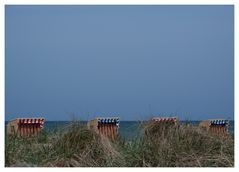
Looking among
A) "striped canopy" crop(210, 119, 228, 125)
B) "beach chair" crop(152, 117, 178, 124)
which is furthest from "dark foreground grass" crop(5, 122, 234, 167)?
"striped canopy" crop(210, 119, 228, 125)

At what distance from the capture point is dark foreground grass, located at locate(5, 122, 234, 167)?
5.39 m

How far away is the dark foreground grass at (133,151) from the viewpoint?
5.39 meters

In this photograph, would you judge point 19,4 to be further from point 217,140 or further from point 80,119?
point 217,140

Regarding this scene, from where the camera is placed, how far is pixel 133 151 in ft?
18.6

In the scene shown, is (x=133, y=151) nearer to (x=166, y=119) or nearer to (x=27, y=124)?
(x=166, y=119)

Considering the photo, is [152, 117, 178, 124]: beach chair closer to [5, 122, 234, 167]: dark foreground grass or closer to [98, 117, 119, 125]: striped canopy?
[5, 122, 234, 167]: dark foreground grass

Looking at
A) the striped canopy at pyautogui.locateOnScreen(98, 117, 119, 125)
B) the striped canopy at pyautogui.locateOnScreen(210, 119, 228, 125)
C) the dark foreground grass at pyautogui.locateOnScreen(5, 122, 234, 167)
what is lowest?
the dark foreground grass at pyautogui.locateOnScreen(5, 122, 234, 167)

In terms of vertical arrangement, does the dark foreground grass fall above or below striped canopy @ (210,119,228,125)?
below
